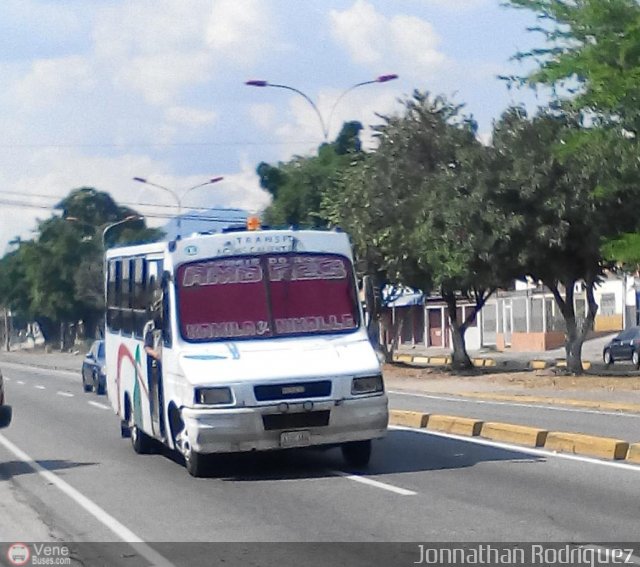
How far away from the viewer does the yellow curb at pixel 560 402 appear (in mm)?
25281

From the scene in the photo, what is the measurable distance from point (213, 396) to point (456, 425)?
650 cm

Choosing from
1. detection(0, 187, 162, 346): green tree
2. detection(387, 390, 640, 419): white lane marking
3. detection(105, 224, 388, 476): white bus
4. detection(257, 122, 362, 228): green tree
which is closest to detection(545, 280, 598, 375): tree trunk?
detection(387, 390, 640, 419): white lane marking

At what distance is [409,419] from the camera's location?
22156 mm

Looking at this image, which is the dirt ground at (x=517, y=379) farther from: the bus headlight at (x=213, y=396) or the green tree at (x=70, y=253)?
the green tree at (x=70, y=253)

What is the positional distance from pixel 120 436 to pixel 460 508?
420 inches

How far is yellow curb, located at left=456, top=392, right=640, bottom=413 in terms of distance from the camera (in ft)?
82.9

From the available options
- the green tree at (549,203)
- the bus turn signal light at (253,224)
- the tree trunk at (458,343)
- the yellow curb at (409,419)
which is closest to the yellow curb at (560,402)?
the yellow curb at (409,419)

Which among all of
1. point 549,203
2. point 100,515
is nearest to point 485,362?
point 549,203

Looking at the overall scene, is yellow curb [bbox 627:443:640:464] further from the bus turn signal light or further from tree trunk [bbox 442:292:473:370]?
tree trunk [bbox 442:292:473:370]

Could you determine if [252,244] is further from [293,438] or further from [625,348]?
[625,348]

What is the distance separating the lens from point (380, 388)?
1517cm

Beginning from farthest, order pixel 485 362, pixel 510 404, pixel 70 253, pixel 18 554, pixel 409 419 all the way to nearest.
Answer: pixel 70 253 < pixel 485 362 < pixel 510 404 < pixel 409 419 < pixel 18 554

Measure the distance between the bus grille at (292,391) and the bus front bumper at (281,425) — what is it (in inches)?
3.9

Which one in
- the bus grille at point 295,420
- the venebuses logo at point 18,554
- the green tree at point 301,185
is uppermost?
the green tree at point 301,185
